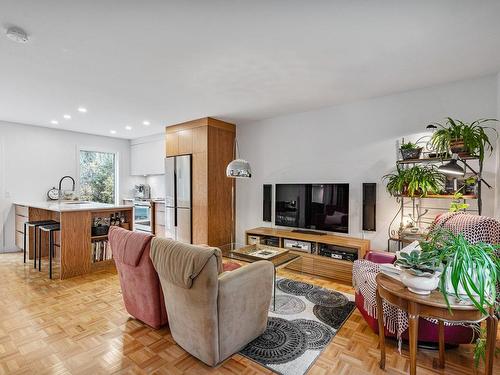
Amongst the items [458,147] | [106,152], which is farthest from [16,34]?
[106,152]

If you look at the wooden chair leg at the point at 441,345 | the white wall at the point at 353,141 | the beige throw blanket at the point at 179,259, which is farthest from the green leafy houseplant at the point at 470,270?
the white wall at the point at 353,141

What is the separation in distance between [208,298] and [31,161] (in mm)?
5473

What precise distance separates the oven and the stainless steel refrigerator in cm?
87

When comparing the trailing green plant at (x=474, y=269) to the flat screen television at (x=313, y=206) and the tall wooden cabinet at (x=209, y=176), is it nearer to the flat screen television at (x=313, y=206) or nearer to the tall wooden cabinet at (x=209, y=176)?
the flat screen television at (x=313, y=206)

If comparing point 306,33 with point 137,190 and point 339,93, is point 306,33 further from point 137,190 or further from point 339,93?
point 137,190

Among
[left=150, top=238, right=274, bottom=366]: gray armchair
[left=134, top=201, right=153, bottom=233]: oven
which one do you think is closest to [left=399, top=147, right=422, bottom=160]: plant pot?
[left=150, top=238, right=274, bottom=366]: gray armchair

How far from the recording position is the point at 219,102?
3787 mm

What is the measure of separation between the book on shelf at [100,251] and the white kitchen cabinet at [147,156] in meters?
2.45

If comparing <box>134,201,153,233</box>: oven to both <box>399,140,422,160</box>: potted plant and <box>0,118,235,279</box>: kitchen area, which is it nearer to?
<box>0,118,235,279</box>: kitchen area

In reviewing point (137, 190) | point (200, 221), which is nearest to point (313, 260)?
point (200, 221)

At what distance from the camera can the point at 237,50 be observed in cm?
236

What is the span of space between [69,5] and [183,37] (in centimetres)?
76

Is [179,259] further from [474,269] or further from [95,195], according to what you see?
[95,195]

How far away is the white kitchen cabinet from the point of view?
6078mm
